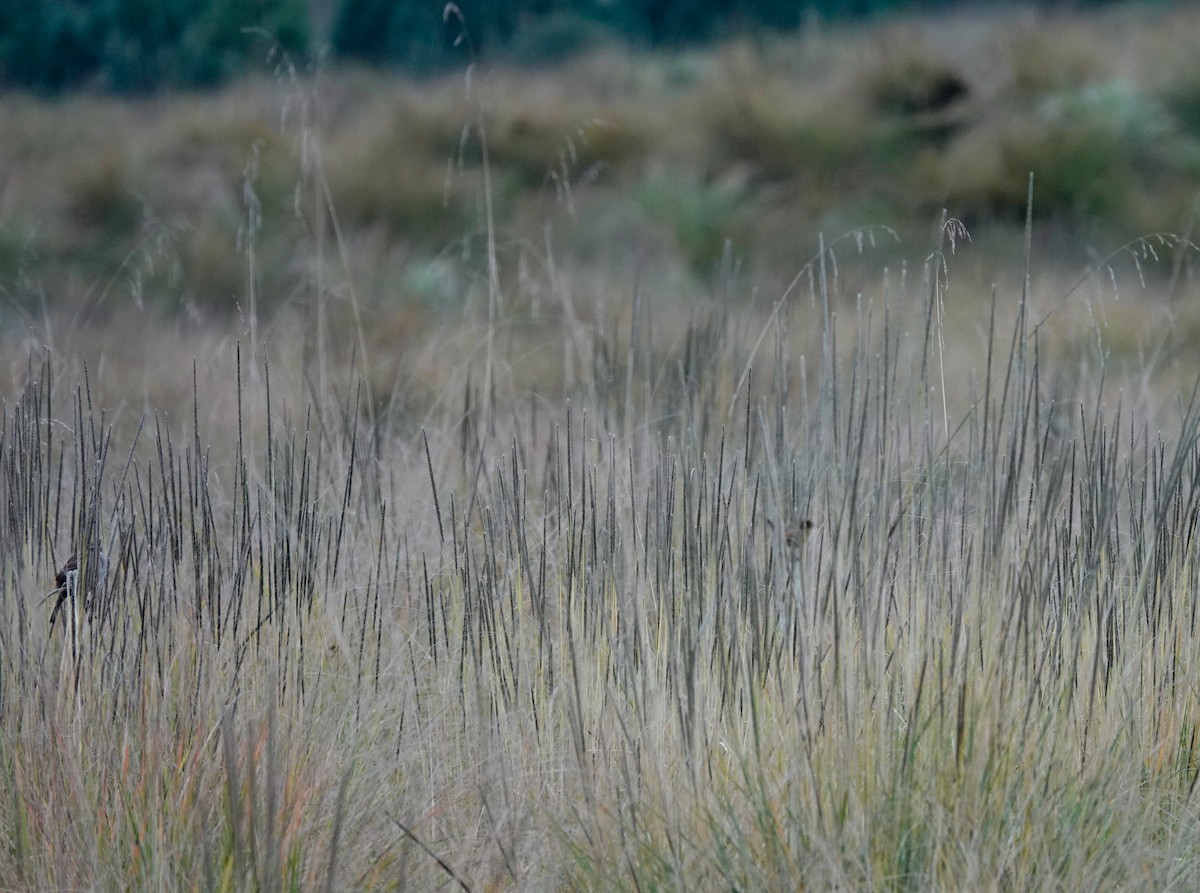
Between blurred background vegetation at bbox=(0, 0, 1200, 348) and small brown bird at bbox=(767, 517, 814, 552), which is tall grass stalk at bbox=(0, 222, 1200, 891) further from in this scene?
blurred background vegetation at bbox=(0, 0, 1200, 348)

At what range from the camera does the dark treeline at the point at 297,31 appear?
41.3 ft

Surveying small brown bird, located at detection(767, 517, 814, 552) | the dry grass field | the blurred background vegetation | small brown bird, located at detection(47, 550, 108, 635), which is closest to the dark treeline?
the blurred background vegetation

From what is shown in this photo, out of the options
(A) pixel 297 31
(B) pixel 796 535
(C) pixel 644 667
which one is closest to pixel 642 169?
(C) pixel 644 667

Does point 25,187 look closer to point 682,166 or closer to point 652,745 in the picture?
point 682,166

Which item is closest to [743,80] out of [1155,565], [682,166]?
[682,166]

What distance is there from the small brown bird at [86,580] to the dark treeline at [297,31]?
10545mm

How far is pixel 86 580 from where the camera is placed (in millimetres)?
1623

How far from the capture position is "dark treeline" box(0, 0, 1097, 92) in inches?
496

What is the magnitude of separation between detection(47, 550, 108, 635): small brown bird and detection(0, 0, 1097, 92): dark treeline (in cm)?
1054

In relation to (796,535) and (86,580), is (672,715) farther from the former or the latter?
(86,580)

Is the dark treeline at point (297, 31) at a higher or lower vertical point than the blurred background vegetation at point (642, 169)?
higher

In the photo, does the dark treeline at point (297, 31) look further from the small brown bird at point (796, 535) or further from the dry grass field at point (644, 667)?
the small brown bird at point (796, 535)

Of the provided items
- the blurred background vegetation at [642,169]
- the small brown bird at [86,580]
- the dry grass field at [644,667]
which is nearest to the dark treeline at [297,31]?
the blurred background vegetation at [642,169]

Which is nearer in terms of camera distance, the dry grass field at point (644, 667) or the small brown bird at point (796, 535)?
the dry grass field at point (644, 667)
